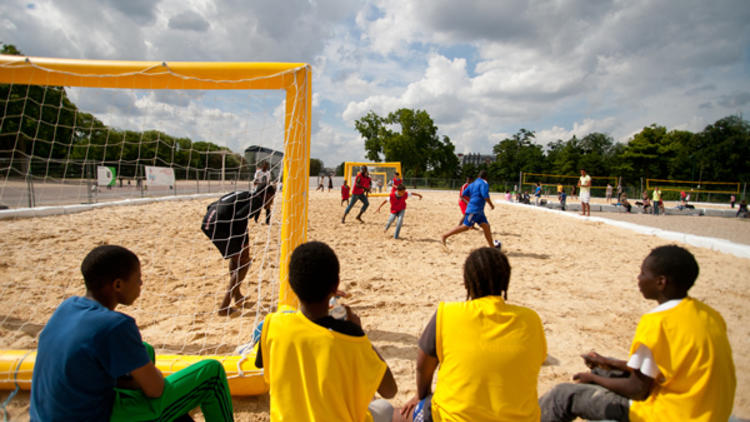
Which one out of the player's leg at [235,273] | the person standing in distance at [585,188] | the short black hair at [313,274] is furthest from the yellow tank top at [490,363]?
the person standing in distance at [585,188]

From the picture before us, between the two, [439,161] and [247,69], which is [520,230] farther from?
[439,161]

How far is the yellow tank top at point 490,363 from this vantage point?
129cm

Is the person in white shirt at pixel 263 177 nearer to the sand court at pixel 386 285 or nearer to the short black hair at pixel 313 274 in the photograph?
the sand court at pixel 386 285

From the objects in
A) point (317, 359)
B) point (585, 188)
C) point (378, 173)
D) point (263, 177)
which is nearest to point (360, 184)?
point (263, 177)

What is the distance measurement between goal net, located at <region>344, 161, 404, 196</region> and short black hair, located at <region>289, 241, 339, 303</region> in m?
22.2

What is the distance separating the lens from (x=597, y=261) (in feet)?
20.5

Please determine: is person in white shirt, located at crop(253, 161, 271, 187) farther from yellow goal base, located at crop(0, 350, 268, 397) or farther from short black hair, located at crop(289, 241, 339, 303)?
short black hair, located at crop(289, 241, 339, 303)

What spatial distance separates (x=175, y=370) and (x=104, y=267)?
127 centimetres

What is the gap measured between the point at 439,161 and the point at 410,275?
52.9 meters

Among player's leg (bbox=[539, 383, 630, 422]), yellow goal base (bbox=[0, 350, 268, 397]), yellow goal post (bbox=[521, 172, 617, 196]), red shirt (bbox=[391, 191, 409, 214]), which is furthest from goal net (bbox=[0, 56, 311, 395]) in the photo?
yellow goal post (bbox=[521, 172, 617, 196])

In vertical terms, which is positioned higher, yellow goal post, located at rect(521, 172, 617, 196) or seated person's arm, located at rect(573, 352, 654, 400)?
yellow goal post, located at rect(521, 172, 617, 196)

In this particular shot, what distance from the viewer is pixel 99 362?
1271mm

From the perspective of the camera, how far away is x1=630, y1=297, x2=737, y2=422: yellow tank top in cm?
130

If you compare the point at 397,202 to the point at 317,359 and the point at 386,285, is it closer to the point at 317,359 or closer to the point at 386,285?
the point at 386,285
